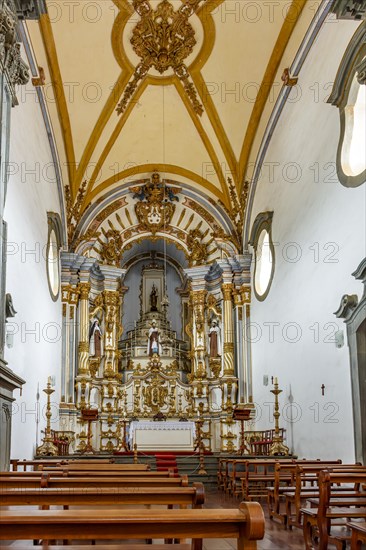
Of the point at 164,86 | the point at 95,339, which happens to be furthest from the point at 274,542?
the point at 95,339

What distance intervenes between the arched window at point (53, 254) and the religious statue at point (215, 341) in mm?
4537

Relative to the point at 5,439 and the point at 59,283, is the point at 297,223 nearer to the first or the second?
the point at 59,283

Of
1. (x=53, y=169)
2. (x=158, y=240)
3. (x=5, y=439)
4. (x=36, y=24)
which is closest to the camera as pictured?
(x=5, y=439)

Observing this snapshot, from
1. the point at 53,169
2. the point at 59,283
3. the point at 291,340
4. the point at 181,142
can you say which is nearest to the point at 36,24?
the point at 53,169

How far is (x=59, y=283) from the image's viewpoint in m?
17.5

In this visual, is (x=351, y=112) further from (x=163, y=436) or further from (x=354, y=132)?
(x=163, y=436)

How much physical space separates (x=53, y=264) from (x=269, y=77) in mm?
6843

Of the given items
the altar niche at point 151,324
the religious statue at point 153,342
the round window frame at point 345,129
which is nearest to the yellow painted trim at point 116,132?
the altar niche at point 151,324

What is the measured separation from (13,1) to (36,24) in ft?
15.2

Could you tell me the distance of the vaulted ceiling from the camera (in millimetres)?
14078

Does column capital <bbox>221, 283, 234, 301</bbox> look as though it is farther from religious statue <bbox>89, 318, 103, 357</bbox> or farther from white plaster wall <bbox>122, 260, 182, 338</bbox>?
religious statue <bbox>89, 318, 103, 357</bbox>

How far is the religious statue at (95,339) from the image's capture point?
18.7 metres

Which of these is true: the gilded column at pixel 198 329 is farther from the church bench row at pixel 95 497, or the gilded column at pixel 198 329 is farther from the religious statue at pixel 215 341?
the church bench row at pixel 95 497

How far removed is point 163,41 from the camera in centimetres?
1505
